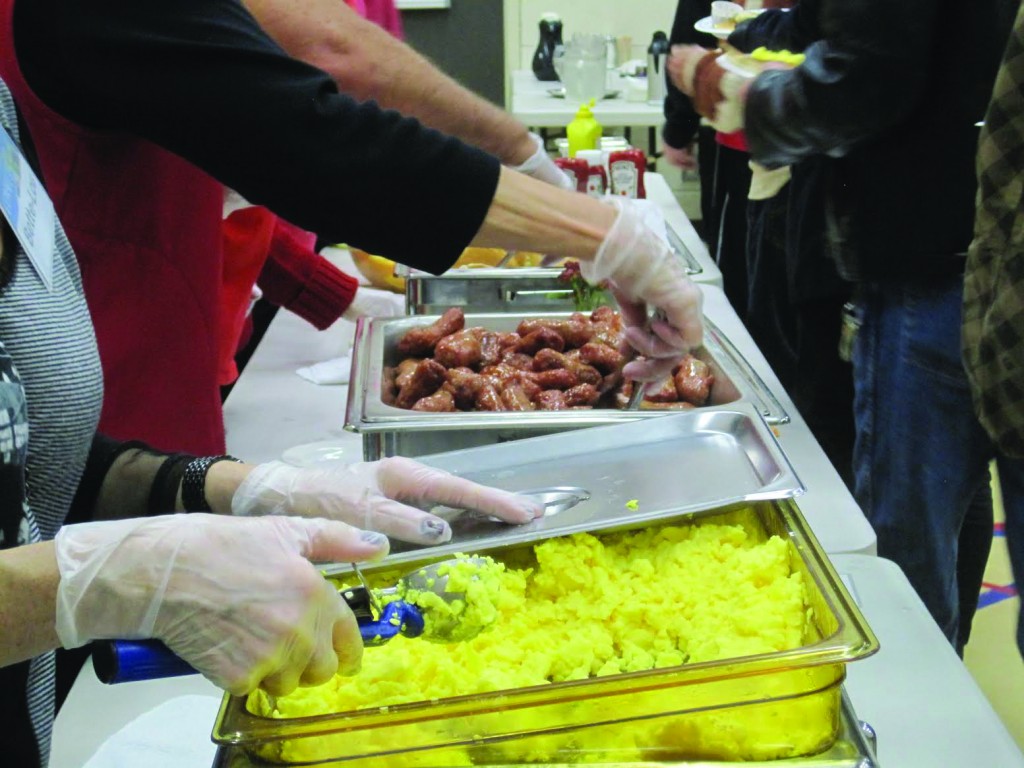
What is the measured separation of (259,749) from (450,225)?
0.60 metres

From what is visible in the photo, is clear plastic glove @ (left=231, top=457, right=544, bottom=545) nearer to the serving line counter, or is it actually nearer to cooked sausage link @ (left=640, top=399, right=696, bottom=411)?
the serving line counter

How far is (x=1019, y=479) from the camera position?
1.56 metres

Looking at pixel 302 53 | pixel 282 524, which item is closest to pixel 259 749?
pixel 282 524

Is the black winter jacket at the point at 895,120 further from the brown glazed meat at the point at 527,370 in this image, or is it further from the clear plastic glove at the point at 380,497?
the clear plastic glove at the point at 380,497

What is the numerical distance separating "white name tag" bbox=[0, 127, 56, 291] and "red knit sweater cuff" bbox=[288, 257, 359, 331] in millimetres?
1282

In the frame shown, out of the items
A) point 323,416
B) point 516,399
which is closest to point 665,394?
point 516,399

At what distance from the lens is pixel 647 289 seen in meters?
1.33

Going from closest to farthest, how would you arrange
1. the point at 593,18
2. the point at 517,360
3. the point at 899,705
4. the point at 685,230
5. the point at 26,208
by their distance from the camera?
the point at 26,208, the point at 899,705, the point at 517,360, the point at 685,230, the point at 593,18

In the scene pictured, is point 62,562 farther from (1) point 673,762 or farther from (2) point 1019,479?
(2) point 1019,479

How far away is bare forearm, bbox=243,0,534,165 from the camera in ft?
4.54

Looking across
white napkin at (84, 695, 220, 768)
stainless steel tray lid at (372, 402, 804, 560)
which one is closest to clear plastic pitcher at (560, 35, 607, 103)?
Result: stainless steel tray lid at (372, 402, 804, 560)

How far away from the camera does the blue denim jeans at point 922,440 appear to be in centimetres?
171

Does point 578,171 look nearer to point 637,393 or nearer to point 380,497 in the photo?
point 637,393

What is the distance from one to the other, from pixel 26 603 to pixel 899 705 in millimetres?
887
